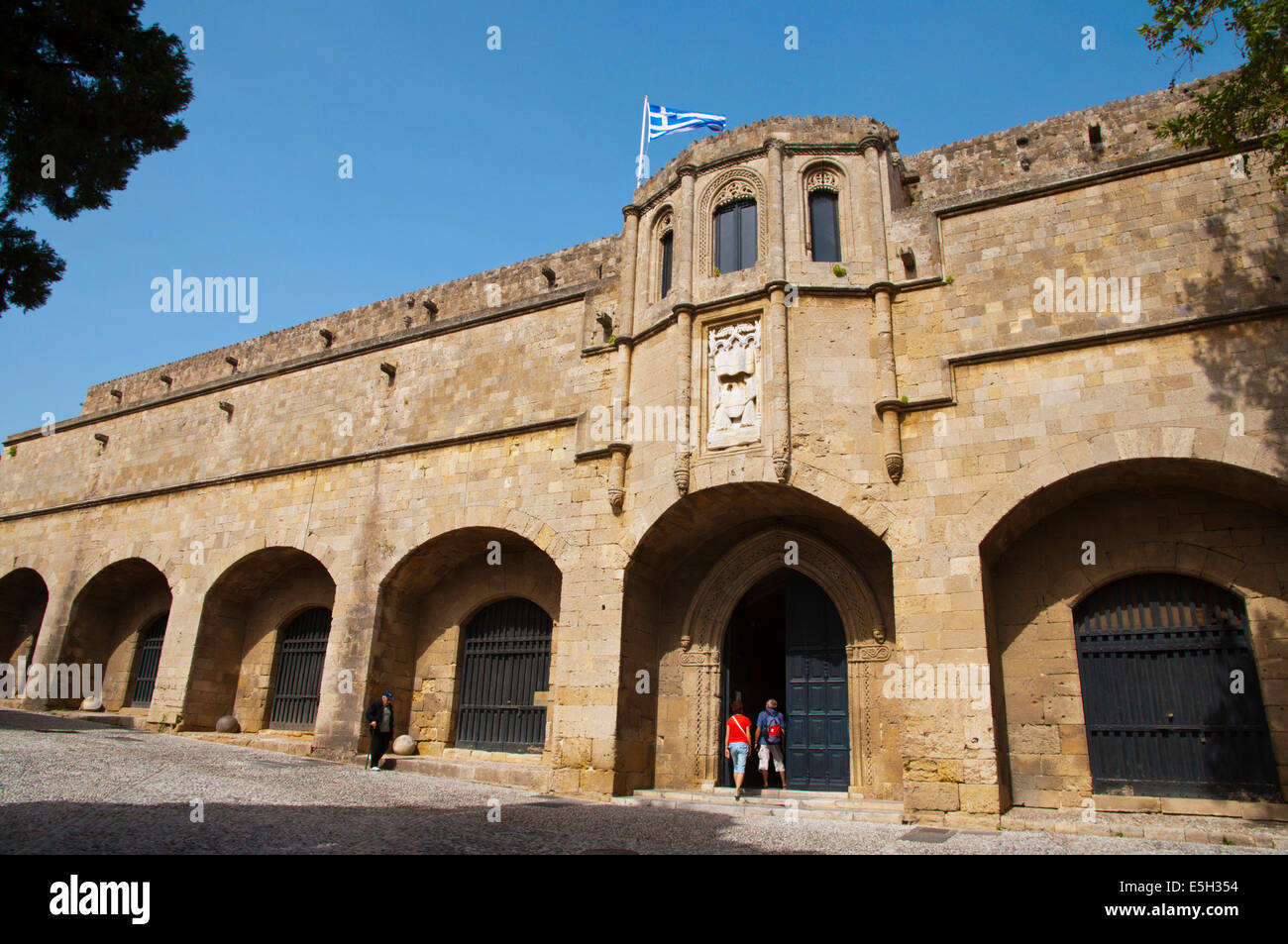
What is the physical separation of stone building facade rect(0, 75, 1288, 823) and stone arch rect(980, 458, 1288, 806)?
0.12ft

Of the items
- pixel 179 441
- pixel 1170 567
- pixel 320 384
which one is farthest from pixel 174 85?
pixel 179 441

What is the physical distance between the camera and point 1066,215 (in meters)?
10.9

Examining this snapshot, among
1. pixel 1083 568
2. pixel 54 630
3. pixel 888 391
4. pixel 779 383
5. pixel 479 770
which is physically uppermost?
pixel 779 383

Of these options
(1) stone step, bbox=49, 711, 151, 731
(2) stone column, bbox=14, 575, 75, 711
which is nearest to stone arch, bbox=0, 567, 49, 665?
(2) stone column, bbox=14, 575, 75, 711

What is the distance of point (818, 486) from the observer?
10.8 metres

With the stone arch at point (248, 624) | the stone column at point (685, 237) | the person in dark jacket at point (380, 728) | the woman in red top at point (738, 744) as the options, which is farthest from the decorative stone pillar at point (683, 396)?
the stone arch at point (248, 624)

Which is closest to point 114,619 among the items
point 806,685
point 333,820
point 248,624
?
point 248,624

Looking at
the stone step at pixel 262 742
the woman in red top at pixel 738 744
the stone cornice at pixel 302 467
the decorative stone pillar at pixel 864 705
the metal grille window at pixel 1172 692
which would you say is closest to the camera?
the metal grille window at pixel 1172 692

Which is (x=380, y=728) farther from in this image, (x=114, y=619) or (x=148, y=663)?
(x=114, y=619)

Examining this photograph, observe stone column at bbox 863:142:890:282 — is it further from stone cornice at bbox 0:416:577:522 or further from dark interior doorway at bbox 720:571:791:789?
stone cornice at bbox 0:416:577:522

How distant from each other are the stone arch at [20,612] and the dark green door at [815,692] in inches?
742

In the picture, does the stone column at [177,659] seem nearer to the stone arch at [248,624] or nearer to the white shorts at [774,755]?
the stone arch at [248,624]

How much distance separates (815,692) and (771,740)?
972 millimetres

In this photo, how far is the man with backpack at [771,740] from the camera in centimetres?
1154
